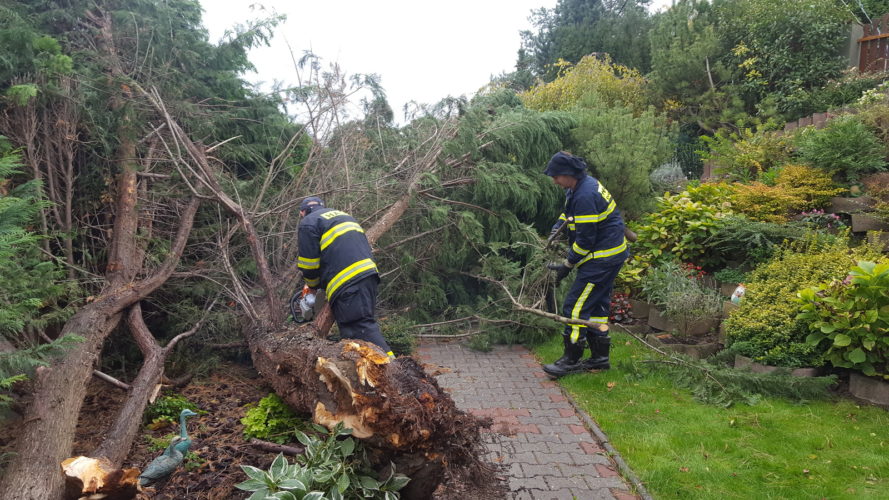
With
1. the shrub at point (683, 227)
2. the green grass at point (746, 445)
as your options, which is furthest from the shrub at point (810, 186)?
the green grass at point (746, 445)

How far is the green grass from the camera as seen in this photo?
2.95 m

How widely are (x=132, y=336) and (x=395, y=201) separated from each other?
2.94m

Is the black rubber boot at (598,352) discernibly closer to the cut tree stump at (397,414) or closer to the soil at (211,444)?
the cut tree stump at (397,414)

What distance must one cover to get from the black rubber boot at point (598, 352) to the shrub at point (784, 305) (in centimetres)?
105

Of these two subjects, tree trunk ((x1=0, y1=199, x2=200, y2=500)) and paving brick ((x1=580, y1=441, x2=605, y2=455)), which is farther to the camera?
paving brick ((x1=580, y1=441, x2=605, y2=455))

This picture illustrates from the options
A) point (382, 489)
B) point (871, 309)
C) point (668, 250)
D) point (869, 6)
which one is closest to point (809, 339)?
point (871, 309)

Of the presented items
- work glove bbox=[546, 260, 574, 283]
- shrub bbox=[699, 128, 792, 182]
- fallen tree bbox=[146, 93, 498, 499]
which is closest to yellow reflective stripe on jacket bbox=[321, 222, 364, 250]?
fallen tree bbox=[146, 93, 498, 499]

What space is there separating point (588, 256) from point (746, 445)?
2009mm

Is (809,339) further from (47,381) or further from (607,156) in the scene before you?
(47,381)

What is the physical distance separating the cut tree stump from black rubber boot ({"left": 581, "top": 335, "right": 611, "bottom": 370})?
6.39ft

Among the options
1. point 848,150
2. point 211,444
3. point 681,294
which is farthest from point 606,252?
point 211,444

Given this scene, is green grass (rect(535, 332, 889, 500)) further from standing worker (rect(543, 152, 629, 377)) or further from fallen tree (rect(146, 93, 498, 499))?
fallen tree (rect(146, 93, 498, 499))

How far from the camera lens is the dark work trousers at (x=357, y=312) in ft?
13.9

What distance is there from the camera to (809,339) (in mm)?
4090
